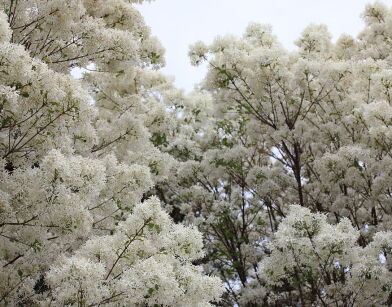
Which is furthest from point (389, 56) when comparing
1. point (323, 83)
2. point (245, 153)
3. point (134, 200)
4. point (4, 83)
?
point (4, 83)

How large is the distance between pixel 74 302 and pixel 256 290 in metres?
6.38

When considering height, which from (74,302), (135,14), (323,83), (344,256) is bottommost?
(74,302)

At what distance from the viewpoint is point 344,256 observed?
23.8 feet

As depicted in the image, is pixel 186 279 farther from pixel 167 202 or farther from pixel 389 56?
pixel 389 56

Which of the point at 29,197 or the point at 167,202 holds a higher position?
the point at 167,202

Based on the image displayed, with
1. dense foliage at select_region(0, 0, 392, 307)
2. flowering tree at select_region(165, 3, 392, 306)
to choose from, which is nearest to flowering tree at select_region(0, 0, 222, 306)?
dense foliage at select_region(0, 0, 392, 307)

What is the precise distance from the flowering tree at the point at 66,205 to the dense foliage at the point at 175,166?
21mm

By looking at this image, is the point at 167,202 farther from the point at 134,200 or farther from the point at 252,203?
the point at 134,200

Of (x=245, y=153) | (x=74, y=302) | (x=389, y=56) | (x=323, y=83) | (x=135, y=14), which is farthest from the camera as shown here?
(x=389, y=56)

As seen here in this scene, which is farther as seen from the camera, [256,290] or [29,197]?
[256,290]

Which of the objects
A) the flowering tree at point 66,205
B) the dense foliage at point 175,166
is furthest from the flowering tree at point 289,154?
the flowering tree at point 66,205

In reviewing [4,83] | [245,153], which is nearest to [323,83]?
[245,153]

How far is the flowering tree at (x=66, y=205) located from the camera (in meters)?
5.16

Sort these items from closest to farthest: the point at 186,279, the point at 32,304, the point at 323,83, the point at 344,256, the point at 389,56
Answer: the point at 186,279, the point at 32,304, the point at 344,256, the point at 323,83, the point at 389,56
